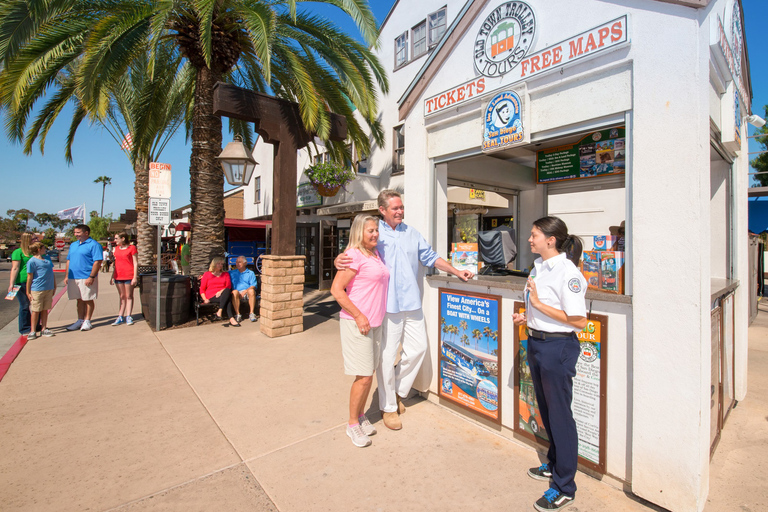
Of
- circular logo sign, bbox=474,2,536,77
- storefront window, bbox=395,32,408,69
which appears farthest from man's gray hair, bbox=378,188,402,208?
storefront window, bbox=395,32,408,69

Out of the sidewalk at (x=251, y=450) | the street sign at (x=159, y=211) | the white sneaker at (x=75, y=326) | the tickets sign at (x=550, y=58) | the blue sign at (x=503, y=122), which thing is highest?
the tickets sign at (x=550, y=58)

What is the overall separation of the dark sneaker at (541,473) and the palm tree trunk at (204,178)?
6.84 metres

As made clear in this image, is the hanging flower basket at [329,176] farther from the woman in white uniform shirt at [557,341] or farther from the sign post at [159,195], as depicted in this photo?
the woman in white uniform shirt at [557,341]

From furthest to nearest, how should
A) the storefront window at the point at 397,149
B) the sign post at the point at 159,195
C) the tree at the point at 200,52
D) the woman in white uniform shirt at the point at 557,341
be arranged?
the storefront window at the point at 397,149, the sign post at the point at 159,195, the tree at the point at 200,52, the woman in white uniform shirt at the point at 557,341

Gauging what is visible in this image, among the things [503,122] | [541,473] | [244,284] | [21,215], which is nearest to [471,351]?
[541,473]

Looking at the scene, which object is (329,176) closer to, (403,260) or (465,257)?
(465,257)

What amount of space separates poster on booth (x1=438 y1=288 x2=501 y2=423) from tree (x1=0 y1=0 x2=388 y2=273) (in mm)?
4242

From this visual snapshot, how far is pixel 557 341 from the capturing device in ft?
7.39

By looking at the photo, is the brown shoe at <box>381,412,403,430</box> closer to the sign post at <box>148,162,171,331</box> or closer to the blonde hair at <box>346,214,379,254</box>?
the blonde hair at <box>346,214,379,254</box>

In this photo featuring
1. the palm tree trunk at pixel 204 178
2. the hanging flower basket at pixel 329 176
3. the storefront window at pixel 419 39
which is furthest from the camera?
the storefront window at pixel 419 39

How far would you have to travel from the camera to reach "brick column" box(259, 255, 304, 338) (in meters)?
6.17

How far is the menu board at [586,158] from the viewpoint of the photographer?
409cm

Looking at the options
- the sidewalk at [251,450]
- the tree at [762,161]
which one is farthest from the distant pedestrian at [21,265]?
the tree at [762,161]

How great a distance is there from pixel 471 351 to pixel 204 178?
6602 millimetres
